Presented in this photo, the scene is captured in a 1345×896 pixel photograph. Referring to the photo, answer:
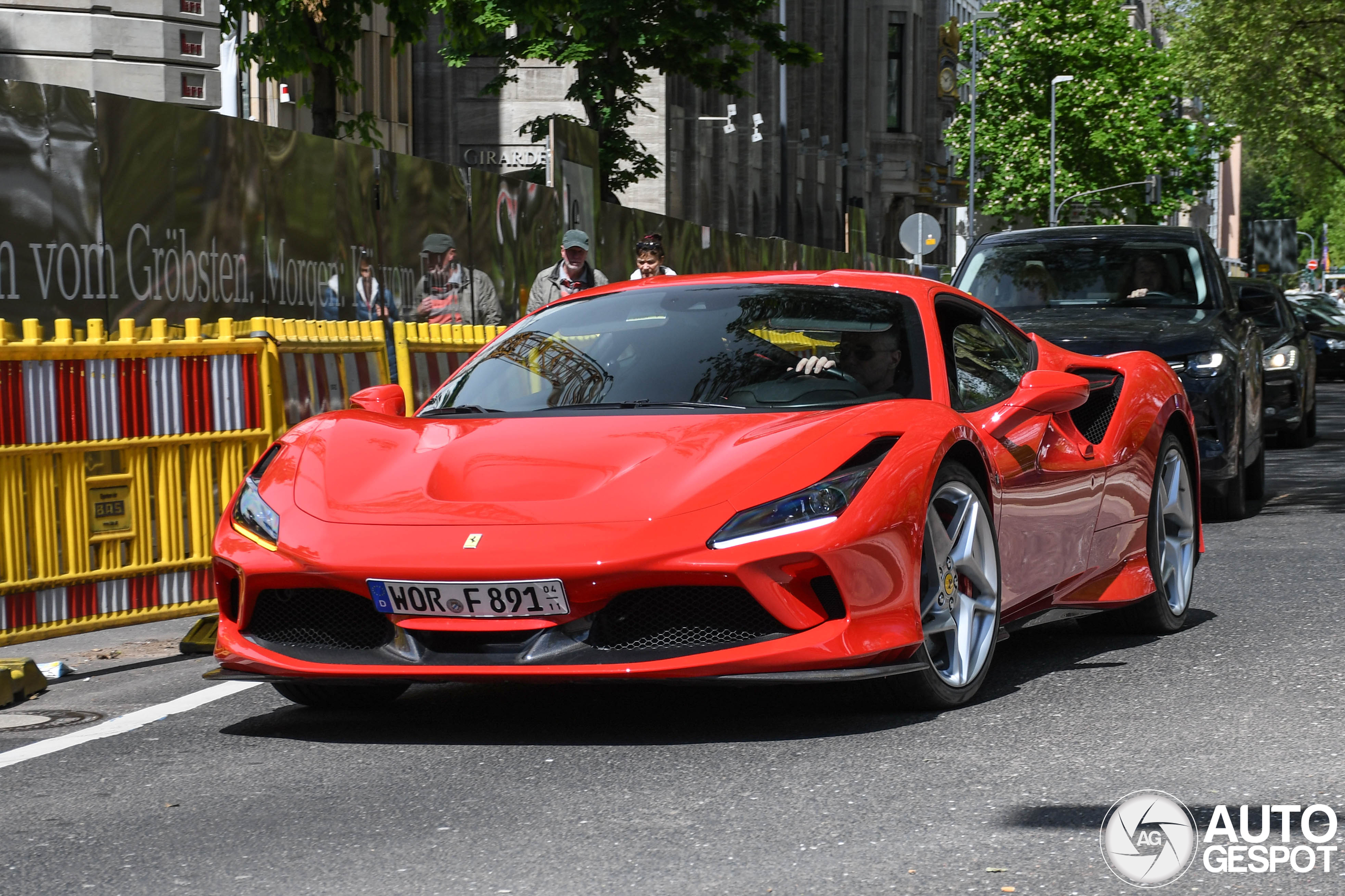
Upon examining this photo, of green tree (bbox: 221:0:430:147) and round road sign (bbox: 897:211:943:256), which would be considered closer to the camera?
green tree (bbox: 221:0:430:147)

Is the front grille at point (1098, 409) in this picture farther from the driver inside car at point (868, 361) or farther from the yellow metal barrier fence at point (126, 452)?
the yellow metal barrier fence at point (126, 452)

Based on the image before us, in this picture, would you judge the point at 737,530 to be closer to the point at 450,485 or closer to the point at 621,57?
the point at 450,485

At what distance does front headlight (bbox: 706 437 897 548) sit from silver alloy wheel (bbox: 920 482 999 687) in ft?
1.09

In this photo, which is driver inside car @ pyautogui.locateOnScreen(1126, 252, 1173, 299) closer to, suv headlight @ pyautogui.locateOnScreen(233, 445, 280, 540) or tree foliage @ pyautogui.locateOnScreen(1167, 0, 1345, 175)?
suv headlight @ pyautogui.locateOnScreen(233, 445, 280, 540)

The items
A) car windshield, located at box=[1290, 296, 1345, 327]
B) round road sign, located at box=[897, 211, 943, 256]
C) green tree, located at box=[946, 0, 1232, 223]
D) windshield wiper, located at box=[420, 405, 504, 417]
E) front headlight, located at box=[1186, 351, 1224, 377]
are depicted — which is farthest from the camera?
green tree, located at box=[946, 0, 1232, 223]

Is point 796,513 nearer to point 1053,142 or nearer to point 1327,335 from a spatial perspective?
point 1327,335

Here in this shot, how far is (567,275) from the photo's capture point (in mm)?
12883

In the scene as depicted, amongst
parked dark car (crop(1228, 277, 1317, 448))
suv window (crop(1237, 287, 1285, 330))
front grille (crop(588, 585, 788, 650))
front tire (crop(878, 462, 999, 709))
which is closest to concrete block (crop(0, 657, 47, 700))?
front grille (crop(588, 585, 788, 650))

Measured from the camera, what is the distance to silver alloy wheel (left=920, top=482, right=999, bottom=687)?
5574mm

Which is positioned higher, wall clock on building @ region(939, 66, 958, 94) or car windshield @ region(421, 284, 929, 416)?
wall clock on building @ region(939, 66, 958, 94)

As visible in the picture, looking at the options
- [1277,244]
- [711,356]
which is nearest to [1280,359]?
[711,356]

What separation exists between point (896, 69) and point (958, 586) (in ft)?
228

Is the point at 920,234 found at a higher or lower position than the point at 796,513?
higher
